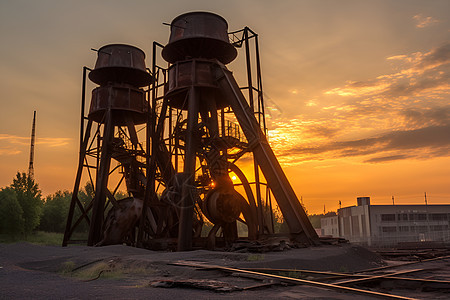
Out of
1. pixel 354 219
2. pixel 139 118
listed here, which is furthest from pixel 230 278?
pixel 354 219

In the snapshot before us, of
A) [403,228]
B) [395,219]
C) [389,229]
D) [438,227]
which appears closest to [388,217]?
[395,219]

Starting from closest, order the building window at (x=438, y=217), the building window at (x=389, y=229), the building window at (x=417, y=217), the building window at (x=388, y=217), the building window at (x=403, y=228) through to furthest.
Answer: the building window at (x=389, y=229) < the building window at (x=403, y=228) < the building window at (x=388, y=217) < the building window at (x=417, y=217) < the building window at (x=438, y=217)

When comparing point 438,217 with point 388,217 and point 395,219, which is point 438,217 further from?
point 388,217

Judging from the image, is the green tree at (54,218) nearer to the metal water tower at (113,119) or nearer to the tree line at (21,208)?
the tree line at (21,208)

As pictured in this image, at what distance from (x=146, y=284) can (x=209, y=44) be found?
16.2 metres

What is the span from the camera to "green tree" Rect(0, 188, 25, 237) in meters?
44.3

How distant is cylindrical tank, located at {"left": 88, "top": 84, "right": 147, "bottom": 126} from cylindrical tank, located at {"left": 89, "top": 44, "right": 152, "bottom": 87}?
26.8 inches

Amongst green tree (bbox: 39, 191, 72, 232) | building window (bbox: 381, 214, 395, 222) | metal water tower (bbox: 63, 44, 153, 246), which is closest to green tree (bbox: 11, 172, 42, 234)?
green tree (bbox: 39, 191, 72, 232)

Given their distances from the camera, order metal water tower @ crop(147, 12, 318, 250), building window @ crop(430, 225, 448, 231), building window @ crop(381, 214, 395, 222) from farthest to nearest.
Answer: building window @ crop(430, 225, 448, 231), building window @ crop(381, 214, 395, 222), metal water tower @ crop(147, 12, 318, 250)

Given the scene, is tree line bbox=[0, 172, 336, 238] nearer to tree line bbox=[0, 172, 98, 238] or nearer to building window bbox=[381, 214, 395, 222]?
tree line bbox=[0, 172, 98, 238]

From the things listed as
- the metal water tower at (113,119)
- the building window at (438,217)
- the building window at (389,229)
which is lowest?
the building window at (389,229)

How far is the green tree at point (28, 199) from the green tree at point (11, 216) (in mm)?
1988

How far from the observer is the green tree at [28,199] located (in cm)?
4766

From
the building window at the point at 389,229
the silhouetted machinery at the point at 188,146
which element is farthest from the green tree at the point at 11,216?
the building window at the point at 389,229
